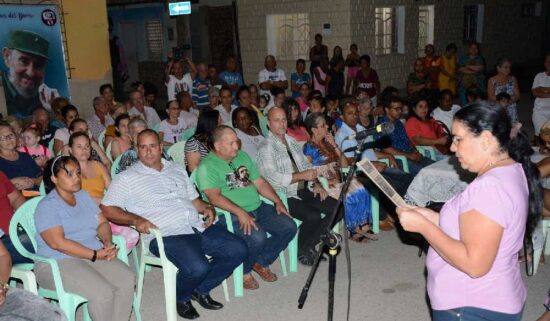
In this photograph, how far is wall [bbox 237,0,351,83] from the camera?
12.4m

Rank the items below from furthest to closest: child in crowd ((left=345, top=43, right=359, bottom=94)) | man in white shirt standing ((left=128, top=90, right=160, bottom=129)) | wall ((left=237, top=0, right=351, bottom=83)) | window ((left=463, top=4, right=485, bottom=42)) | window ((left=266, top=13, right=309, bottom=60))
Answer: window ((left=463, top=4, right=485, bottom=42)), window ((left=266, top=13, right=309, bottom=60)), wall ((left=237, top=0, right=351, bottom=83)), child in crowd ((left=345, top=43, right=359, bottom=94)), man in white shirt standing ((left=128, top=90, right=160, bottom=129))

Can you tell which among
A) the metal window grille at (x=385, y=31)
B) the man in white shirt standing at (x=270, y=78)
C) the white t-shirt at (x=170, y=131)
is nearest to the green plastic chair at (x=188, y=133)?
the white t-shirt at (x=170, y=131)

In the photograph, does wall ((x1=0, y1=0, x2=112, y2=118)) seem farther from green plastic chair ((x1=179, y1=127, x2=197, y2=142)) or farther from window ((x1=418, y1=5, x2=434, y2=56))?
window ((x1=418, y1=5, x2=434, y2=56))

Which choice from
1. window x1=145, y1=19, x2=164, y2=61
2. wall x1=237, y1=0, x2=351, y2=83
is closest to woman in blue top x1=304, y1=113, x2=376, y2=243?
wall x1=237, y1=0, x2=351, y2=83

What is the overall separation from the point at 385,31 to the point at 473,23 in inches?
183

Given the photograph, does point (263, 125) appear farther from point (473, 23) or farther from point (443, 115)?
point (473, 23)

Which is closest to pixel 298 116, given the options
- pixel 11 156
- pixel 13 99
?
pixel 11 156

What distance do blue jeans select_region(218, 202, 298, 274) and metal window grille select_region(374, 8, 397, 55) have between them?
959 centimetres

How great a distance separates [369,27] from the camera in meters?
12.8

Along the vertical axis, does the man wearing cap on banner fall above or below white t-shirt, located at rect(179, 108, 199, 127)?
above

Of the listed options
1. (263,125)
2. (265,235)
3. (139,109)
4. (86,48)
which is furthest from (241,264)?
(86,48)

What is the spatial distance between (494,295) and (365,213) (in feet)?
10.5

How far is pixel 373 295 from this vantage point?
163 inches

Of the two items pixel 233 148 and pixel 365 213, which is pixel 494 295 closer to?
pixel 233 148
